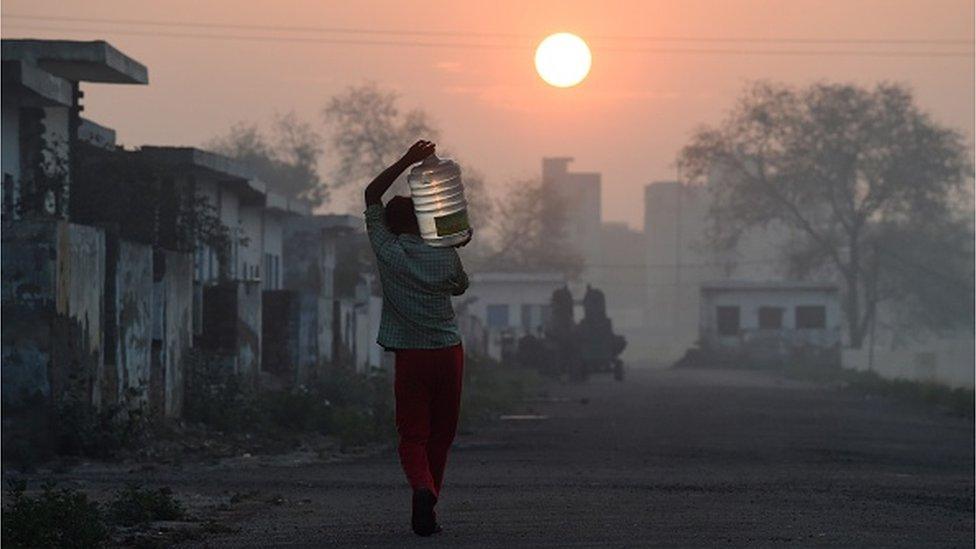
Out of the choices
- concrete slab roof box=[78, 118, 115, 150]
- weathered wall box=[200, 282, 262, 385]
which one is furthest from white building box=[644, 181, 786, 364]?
weathered wall box=[200, 282, 262, 385]

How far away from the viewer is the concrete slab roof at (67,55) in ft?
99.3

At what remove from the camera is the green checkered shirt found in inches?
414

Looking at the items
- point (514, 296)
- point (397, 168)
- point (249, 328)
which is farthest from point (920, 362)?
point (397, 168)

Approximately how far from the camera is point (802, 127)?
95.0 metres

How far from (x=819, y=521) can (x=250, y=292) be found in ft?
62.0

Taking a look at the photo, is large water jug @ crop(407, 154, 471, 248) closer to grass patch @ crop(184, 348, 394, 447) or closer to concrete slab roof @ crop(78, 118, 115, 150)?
grass patch @ crop(184, 348, 394, 447)

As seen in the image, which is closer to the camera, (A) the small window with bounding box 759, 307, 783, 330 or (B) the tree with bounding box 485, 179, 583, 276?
(A) the small window with bounding box 759, 307, 783, 330

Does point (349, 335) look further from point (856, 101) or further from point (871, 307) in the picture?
point (856, 101)

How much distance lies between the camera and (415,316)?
10.5 metres

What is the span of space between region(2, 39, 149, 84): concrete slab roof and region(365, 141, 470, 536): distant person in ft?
66.7

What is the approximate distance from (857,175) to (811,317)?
30.3 feet

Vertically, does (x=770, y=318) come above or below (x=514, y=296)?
below

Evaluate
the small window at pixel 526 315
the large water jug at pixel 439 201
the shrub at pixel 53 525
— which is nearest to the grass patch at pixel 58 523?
the shrub at pixel 53 525

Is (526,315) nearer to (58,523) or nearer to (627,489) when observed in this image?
(627,489)
